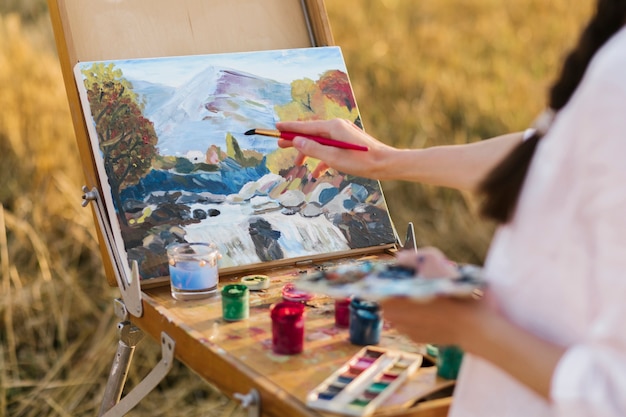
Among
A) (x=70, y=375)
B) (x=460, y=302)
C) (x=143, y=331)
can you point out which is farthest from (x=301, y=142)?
(x=70, y=375)

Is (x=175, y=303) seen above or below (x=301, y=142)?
below

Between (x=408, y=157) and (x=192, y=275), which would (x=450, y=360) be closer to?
(x=408, y=157)

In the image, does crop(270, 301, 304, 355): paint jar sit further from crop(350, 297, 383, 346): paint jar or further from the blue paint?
the blue paint

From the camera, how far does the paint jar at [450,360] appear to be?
4.00 ft

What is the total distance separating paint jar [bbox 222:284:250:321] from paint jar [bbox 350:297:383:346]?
0.70 ft

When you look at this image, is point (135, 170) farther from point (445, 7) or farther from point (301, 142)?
point (445, 7)

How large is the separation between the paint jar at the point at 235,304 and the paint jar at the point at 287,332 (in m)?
0.15

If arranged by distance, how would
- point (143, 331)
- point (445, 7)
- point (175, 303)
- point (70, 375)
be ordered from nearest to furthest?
point (175, 303) < point (143, 331) < point (70, 375) < point (445, 7)

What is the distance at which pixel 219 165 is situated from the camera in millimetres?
1838

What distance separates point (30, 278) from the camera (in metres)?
3.23

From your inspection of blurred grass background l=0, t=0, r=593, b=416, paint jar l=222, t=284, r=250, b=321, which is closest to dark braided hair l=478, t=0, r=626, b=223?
paint jar l=222, t=284, r=250, b=321

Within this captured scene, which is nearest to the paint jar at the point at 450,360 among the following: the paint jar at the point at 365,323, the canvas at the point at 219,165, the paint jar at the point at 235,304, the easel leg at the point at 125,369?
the paint jar at the point at 365,323

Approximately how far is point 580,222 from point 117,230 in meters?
1.09

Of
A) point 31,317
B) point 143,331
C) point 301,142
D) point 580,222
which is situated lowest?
point 31,317
